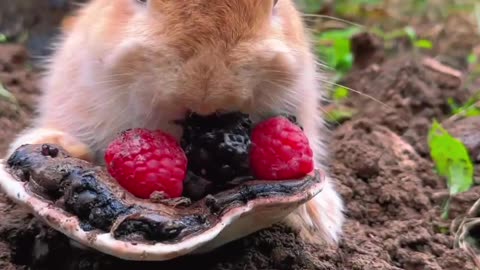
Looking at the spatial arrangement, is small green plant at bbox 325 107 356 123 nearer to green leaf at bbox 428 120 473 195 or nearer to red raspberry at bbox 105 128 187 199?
green leaf at bbox 428 120 473 195

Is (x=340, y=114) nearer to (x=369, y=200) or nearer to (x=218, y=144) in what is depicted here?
(x=369, y=200)

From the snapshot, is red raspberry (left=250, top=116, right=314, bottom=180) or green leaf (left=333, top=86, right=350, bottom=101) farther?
green leaf (left=333, top=86, right=350, bottom=101)

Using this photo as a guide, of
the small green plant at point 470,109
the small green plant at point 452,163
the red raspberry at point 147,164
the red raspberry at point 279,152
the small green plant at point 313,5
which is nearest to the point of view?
the red raspberry at point 147,164

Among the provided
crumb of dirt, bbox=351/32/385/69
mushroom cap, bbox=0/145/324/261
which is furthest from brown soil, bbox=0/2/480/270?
mushroom cap, bbox=0/145/324/261

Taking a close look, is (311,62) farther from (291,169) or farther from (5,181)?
(5,181)

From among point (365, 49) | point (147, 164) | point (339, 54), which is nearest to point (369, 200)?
point (147, 164)

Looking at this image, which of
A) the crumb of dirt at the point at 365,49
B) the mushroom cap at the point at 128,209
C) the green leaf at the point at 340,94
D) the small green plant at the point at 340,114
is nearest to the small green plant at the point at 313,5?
Result: the crumb of dirt at the point at 365,49

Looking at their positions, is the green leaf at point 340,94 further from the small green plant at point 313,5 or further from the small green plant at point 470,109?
the small green plant at point 313,5

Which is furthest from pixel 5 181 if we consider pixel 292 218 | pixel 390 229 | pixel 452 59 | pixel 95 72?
pixel 452 59
